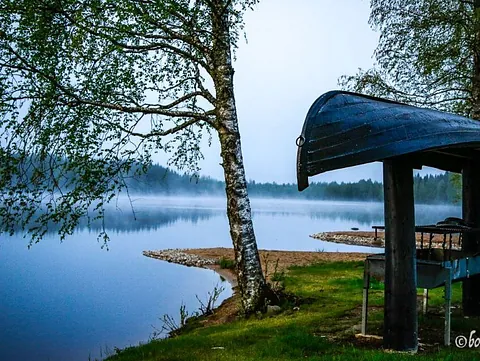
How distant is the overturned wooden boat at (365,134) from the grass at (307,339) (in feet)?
7.22

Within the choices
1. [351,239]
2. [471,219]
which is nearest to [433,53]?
[471,219]

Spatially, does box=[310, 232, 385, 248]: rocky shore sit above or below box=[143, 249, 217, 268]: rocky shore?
above

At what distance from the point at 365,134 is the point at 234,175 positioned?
484 centimetres

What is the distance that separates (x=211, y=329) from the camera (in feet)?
32.0

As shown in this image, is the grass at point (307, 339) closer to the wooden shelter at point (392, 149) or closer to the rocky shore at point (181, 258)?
the wooden shelter at point (392, 149)

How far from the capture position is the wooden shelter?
555 cm

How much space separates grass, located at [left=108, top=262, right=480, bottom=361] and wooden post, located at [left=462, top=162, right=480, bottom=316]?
1.04 feet

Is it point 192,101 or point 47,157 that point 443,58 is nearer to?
point 192,101

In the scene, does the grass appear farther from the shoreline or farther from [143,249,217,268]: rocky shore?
[143,249,217,268]: rocky shore

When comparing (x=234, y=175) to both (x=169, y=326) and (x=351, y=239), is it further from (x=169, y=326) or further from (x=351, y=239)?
(x=351, y=239)

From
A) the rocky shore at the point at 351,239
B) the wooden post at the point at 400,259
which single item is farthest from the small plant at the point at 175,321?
the rocky shore at the point at 351,239

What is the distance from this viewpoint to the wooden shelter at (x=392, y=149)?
555 centimetres

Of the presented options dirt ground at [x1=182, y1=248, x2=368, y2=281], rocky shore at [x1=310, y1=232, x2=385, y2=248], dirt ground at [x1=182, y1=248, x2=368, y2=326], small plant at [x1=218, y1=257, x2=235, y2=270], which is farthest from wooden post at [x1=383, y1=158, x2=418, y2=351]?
rocky shore at [x1=310, y1=232, x2=385, y2=248]

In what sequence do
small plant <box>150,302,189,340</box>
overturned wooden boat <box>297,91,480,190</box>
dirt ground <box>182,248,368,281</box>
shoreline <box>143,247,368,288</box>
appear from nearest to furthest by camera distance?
1. overturned wooden boat <box>297,91,480,190</box>
2. small plant <box>150,302,189,340</box>
3. dirt ground <box>182,248,368,281</box>
4. shoreline <box>143,247,368,288</box>
